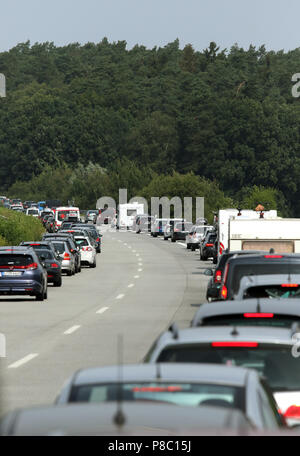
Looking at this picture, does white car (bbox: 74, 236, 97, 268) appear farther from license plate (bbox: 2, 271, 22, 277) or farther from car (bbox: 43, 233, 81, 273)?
license plate (bbox: 2, 271, 22, 277)

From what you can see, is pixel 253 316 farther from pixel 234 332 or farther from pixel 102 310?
pixel 102 310

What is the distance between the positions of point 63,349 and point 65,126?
6394 inches

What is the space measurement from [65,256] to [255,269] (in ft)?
90.1

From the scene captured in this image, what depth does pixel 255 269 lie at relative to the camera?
631 inches

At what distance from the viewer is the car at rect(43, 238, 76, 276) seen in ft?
141

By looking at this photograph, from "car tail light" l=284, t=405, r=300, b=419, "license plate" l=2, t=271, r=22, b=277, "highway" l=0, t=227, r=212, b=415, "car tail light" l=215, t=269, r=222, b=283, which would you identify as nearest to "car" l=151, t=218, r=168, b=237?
"highway" l=0, t=227, r=212, b=415

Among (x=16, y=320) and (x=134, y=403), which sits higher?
(x=134, y=403)

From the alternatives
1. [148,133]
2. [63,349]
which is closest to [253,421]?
[63,349]

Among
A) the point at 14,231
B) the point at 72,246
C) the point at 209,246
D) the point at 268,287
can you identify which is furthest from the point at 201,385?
the point at 14,231

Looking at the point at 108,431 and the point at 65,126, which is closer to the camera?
the point at 108,431

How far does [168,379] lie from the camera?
6.13 meters

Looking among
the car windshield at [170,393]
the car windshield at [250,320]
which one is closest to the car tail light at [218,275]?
the car windshield at [250,320]

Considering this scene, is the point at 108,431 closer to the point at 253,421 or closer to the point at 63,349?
the point at 253,421

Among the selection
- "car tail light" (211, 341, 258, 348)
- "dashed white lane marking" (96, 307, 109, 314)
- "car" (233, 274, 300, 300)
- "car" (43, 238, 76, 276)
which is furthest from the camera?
"car" (43, 238, 76, 276)
